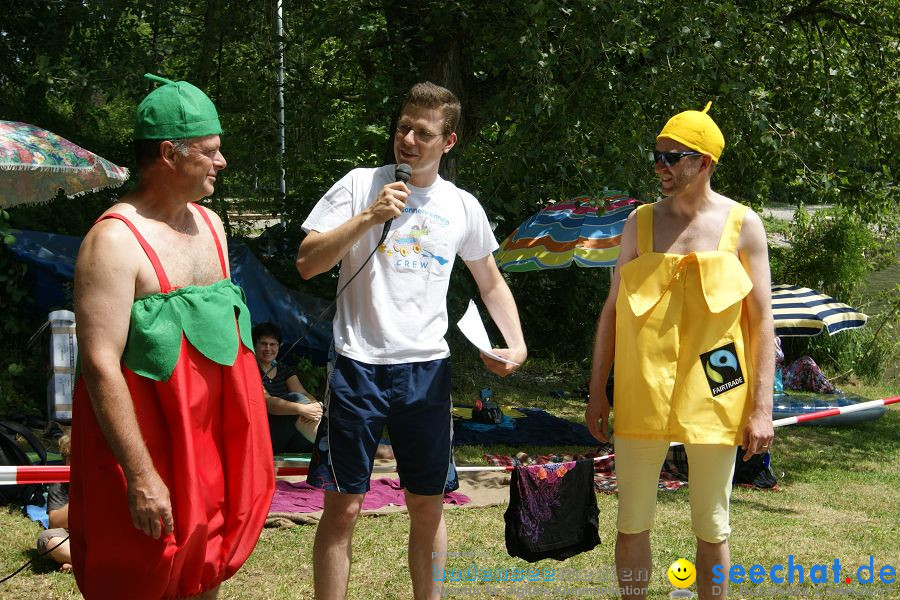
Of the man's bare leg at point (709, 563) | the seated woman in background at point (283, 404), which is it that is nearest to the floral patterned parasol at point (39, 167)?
the seated woman in background at point (283, 404)

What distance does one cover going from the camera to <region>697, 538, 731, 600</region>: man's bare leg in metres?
3.40

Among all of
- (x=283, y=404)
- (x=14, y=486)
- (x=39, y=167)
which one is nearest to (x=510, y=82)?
(x=283, y=404)

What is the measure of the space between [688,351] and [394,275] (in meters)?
1.04

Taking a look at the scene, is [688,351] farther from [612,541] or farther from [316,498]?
[316,498]

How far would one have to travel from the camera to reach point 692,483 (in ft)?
11.2

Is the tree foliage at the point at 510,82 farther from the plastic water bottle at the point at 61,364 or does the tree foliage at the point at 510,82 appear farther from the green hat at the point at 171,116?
the green hat at the point at 171,116

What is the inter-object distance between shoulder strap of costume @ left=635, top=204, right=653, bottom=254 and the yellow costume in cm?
7

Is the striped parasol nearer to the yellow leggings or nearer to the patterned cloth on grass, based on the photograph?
the patterned cloth on grass

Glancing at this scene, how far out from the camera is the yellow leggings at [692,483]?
11.0 feet

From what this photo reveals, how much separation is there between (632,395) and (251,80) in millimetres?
7280

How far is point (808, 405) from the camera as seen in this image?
32.0 feet

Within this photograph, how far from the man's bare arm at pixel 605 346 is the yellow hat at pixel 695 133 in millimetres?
327

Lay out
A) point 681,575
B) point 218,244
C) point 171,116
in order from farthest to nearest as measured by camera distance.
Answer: point 681,575
point 218,244
point 171,116

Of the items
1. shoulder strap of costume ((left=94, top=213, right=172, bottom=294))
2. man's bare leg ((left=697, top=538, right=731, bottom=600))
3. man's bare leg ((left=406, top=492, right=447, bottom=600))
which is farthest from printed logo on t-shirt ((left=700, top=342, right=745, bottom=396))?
shoulder strap of costume ((left=94, top=213, right=172, bottom=294))
